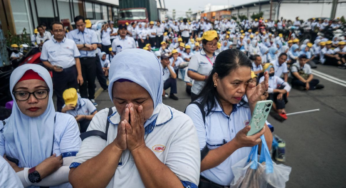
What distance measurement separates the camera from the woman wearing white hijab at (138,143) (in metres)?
0.89

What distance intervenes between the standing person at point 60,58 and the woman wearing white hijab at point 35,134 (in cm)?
270

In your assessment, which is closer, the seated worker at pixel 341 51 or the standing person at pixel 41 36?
the standing person at pixel 41 36

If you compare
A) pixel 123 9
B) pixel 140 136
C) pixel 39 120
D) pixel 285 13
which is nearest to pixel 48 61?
pixel 39 120

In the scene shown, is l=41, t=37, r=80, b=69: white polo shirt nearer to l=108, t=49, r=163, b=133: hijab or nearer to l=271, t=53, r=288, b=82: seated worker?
l=108, t=49, r=163, b=133: hijab

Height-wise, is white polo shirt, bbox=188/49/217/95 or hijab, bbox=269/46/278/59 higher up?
white polo shirt, bbox=188/49/217/95

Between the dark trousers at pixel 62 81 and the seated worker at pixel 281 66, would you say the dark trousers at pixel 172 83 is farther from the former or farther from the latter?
the seated worker at pixel 281 66

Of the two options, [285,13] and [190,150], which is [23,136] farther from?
[285,13]

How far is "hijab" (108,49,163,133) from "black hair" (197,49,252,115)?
2.06ft

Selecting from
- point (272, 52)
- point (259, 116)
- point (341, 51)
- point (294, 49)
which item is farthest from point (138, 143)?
point (341, 51)

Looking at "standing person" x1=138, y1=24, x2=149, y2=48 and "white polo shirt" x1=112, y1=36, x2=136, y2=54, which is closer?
"white polo shirt" x1=112, y1=36, x2=136, y2=54

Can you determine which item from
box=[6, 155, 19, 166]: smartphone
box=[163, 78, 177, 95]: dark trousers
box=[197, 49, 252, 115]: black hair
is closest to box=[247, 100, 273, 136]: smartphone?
box=[197, 49, 252, 115]: black hair

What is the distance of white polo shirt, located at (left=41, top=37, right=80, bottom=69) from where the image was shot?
4184 mm

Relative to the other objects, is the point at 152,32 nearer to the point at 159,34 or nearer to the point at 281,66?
the point at 159,34

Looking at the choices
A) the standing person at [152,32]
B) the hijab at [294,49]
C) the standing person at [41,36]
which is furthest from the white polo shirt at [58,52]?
the standing person at [152,32]
